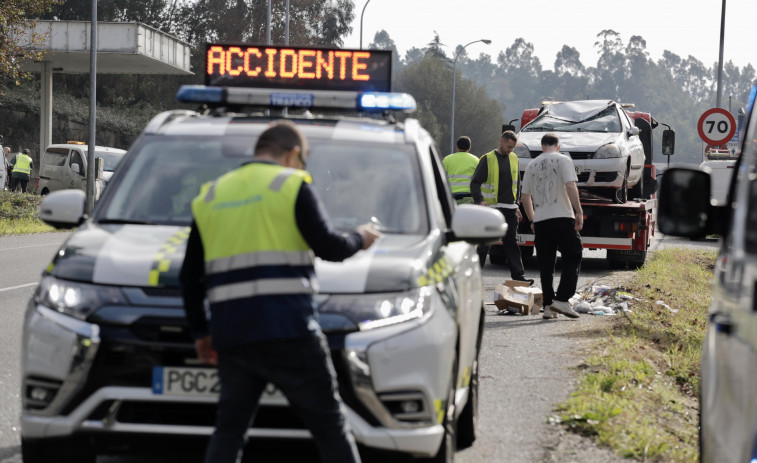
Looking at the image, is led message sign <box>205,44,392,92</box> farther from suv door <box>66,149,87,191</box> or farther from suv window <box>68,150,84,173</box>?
suv window <box>68,150,84,173</box>

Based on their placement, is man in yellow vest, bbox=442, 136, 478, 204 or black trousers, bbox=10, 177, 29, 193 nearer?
man in yellow vest, bbox=442, 136, 478, 204

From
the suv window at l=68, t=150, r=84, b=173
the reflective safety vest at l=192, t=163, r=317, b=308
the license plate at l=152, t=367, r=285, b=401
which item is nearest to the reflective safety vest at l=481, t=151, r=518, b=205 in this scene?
the license plate at l=152, t=367, r=285, b=401

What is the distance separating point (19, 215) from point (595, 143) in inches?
575

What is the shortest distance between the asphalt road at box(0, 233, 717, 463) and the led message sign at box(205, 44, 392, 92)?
2.18 meters

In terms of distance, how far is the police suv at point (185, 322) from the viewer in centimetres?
465

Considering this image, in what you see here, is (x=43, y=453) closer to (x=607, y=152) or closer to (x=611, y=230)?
(x=611, y=230)

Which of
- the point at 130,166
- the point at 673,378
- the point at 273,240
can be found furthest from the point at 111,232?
the point at 673,378

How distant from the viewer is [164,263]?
4953 millimetres

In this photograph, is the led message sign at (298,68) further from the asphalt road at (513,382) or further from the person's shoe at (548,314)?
the person's shoe at (548,314)

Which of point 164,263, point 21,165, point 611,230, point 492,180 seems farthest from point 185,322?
point 21,165

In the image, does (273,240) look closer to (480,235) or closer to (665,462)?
(480,235)

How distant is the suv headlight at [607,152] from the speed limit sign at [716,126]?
4688 millimetres

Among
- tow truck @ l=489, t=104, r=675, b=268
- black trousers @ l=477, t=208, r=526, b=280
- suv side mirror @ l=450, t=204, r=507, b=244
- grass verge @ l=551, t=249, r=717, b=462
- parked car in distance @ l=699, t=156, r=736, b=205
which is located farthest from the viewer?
parked car in distance @ l=699, t=156, r=736, b=205

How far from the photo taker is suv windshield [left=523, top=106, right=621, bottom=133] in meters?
19.2
